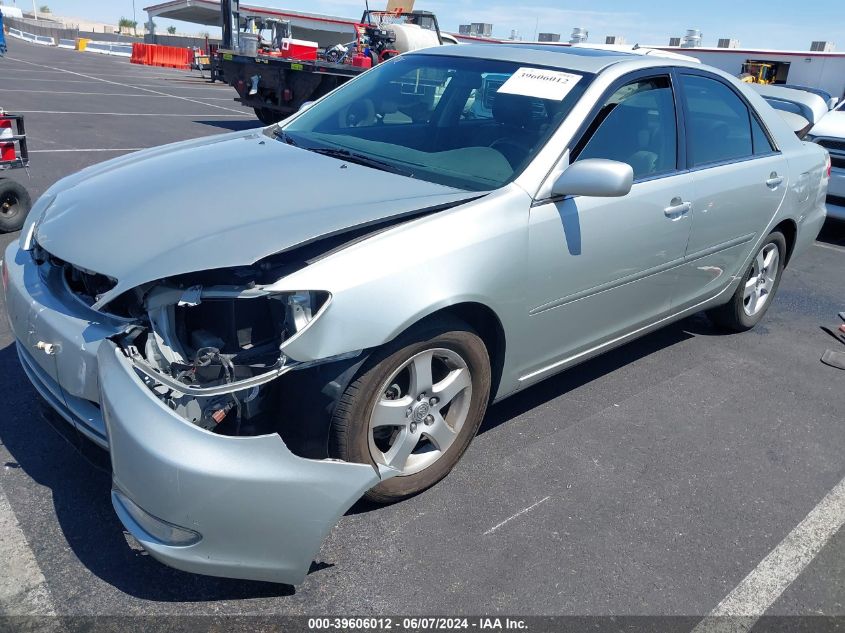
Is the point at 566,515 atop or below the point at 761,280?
below

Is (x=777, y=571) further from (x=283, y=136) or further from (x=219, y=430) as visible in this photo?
(x=283, y=136)

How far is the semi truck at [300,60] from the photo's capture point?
12391 millimetres

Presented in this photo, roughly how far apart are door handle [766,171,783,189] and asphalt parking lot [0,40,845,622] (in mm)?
1109

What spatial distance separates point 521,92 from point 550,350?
1230 millimetres

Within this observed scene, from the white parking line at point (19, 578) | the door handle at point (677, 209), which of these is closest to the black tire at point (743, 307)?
the door handle at point (677, 209)

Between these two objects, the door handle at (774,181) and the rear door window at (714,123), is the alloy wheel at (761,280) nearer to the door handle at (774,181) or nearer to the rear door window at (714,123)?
the door handle at (774,181)

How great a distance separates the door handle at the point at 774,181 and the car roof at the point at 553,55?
3.68ft

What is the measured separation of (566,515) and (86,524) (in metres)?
1.81

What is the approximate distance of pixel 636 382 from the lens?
4152mm

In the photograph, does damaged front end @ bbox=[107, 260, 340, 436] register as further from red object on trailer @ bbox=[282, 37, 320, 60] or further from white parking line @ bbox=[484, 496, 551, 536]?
red object on trailer @ bbox=[282, 37, 320, 60]

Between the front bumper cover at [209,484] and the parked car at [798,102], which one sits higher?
the parked car at [798,102]

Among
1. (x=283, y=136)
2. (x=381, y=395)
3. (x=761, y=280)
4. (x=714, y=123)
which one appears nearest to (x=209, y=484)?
(x=381, y=395)

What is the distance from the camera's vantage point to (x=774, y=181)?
4.48 m

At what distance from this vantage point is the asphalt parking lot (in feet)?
7.86
